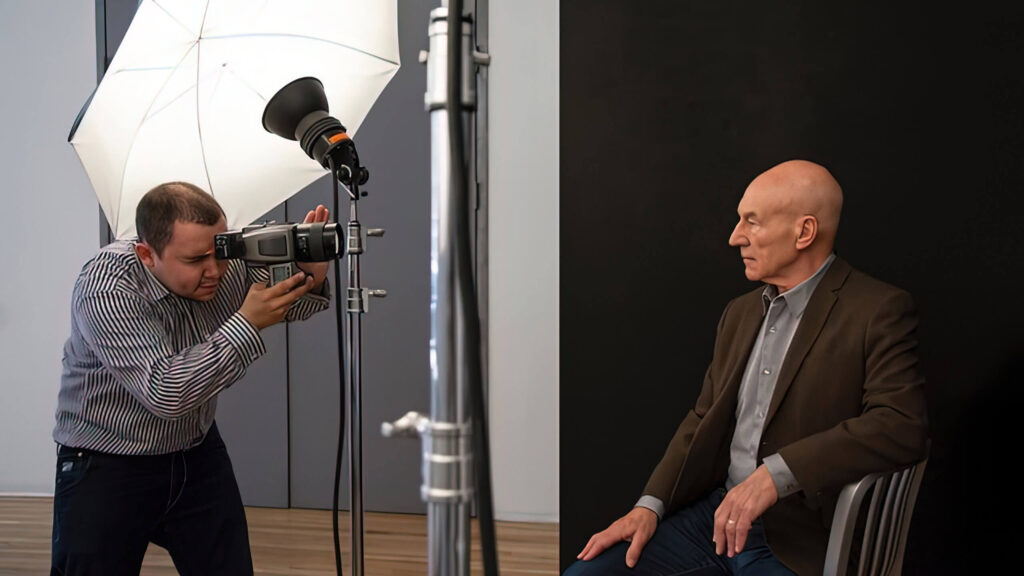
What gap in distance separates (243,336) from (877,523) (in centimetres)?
132

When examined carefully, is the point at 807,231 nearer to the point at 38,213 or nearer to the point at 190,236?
the point at 190,236

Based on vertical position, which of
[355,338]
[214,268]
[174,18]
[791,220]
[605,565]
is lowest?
[605,565]

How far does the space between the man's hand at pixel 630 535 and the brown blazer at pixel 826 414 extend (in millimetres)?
73

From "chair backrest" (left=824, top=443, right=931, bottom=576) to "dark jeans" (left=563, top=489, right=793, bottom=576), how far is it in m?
0.14

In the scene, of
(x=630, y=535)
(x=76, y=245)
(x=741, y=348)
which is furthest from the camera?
(x=76, y=245)

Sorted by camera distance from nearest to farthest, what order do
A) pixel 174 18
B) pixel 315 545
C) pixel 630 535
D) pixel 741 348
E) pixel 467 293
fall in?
pixel 467 293, pixel 630 535, pixel 741 348, pixel 174 18, pixel 315 545

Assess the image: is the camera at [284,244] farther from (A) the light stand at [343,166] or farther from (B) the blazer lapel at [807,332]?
(B) the blazer lapel at [807,332]

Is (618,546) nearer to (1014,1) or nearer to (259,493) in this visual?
(1014,1)

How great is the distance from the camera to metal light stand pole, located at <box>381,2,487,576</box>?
1.85 feet

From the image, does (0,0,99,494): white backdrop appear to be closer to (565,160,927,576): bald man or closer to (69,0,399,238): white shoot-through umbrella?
(69,0,399,238): white shoot-through umbrella

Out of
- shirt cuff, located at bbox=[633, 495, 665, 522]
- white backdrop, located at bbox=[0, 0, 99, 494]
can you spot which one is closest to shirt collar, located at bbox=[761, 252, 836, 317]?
→ shirt cuff, located at bbox=[633, 495, 665, 522]

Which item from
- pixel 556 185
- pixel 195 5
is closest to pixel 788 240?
pixel 195 5

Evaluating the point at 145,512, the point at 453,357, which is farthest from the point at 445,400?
the point at 145,512

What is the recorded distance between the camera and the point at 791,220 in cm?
178
